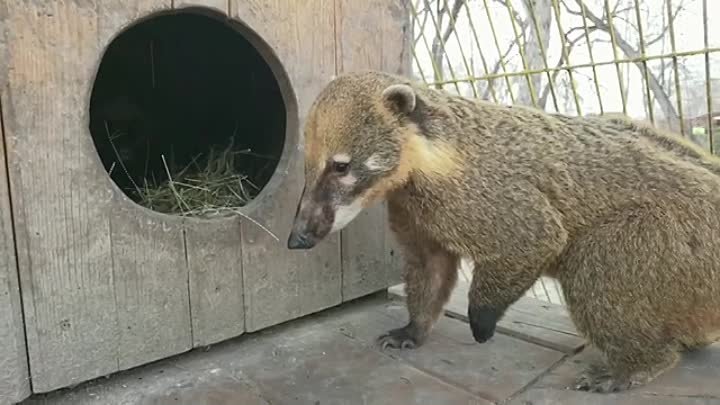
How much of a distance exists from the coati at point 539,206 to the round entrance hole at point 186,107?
1045mm

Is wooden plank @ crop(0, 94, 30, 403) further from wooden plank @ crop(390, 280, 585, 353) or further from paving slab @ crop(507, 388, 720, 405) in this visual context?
wooden plank @ crop(390, 280, 585, 353)

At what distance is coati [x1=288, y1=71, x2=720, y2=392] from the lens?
2201mm

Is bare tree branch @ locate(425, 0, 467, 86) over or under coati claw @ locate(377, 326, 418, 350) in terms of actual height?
over

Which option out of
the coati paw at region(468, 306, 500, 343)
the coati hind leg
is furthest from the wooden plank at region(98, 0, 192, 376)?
the coati hind leg

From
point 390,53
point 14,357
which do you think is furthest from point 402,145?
point 14,357

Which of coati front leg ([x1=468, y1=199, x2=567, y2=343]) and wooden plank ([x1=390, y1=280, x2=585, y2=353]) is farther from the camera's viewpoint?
wooden plank ([x1=390, y1=280, x2=585, y2=353])

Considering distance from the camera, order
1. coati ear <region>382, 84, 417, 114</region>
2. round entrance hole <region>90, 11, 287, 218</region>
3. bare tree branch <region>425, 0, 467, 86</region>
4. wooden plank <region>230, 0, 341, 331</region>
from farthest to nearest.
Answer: bare tree branch <region>425, 0, 467, 86</region>, round entrance hole <region>90, 11, 287, 218</region>, wooden plank <region>230, 0, 341, 331</region>, coati ear <region>382, 84, 417, 114</region>

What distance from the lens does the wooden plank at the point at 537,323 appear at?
108 inches

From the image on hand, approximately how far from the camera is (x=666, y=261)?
217 cm

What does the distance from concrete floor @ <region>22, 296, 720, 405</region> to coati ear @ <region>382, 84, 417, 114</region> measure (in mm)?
1063

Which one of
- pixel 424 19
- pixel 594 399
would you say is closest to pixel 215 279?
pixel 594 399

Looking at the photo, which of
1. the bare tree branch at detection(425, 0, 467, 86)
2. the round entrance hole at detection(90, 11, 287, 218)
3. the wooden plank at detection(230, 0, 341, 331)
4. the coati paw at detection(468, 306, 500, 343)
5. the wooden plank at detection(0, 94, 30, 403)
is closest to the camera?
the wooden plank at detection(0, 94, 30, 403)

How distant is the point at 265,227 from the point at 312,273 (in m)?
0.38

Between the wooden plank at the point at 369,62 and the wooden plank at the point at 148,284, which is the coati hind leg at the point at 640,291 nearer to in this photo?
the wooden plank at the point at 369,62
